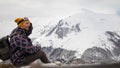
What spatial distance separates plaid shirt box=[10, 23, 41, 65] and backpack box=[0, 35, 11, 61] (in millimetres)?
117

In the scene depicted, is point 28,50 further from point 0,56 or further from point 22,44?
point 0,56

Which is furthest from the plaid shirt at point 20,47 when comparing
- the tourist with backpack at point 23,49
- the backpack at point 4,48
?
the backpack at point 4,48

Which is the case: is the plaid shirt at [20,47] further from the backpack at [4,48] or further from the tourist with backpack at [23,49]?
the backpack at [4,48]

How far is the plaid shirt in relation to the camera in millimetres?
8078

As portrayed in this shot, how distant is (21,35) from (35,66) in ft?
9.92

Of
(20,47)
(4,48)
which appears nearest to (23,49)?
(20,47)

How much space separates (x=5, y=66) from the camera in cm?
1121

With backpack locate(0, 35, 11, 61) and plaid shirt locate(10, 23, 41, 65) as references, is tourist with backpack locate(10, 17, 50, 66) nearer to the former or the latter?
plaid shirt locate(10, 23, 41, 65)

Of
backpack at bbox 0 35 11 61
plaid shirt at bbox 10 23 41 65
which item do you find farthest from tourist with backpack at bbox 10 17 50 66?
backpack at bbox 0 35 11 61

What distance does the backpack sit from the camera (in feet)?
26.5

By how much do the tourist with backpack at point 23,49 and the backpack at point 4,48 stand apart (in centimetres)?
12

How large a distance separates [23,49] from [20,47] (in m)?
0.09

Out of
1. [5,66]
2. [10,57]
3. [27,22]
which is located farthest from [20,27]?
[5,66]

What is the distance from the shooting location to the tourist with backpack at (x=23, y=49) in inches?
318
